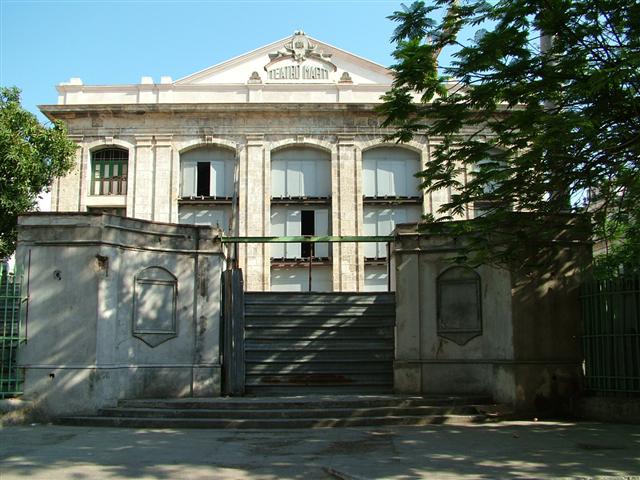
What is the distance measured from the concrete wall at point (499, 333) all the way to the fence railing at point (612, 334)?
0.31m

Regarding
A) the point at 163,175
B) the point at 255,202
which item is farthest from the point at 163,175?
the point at 255,202

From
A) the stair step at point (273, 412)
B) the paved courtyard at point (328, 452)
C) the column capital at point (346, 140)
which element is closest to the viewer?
the paved courtyard at point (328, 452)

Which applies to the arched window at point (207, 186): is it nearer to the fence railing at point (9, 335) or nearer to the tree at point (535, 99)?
the fence railing at point (9, 335)

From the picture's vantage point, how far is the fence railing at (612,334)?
463 inches

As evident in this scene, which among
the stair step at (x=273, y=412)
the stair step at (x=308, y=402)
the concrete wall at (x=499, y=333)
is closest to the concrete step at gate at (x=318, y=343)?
the concrete wall at (x=499, y=333)

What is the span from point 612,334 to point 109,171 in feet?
93.9

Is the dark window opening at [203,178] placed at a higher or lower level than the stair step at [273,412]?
higher

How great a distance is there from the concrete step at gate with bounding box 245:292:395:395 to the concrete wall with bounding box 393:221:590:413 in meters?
0.88

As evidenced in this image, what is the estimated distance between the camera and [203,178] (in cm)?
3562

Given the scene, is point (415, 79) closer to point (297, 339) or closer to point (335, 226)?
point (297, 339)

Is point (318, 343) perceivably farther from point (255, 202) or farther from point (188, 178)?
point (188, 178)

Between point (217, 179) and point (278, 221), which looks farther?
point (217, 179)

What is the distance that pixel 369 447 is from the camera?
9453 mm

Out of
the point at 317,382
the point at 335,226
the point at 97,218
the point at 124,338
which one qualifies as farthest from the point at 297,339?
the point at 335,226
